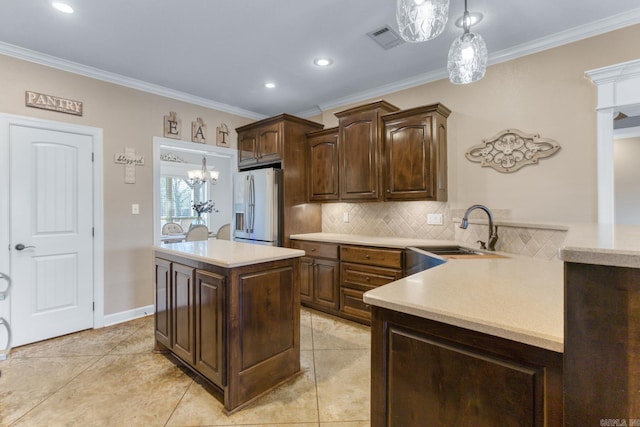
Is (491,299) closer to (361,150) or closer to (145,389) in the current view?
(145,389)

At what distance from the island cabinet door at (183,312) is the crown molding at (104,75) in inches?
96.0

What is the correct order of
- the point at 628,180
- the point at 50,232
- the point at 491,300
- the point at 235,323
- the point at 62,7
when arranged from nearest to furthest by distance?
1. the point at 491,300
2. the point at 235,323
3. the point at 62,7
4. the point at 50,232
5. the point at 628,180

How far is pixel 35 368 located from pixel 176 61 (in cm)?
300

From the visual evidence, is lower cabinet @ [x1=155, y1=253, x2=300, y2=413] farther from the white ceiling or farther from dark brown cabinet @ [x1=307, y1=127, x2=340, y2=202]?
the white ceiling

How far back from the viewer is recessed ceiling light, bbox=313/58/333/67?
119 inches

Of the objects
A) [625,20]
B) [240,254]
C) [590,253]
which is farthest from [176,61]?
[625,20]

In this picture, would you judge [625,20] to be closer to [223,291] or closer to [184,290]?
[223,291]

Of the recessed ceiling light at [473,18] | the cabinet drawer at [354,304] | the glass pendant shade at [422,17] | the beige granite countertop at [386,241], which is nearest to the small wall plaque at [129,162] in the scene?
the beige granite countertop at [386,241]

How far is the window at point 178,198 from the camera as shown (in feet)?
24.5

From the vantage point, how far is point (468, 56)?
1703 millimetres

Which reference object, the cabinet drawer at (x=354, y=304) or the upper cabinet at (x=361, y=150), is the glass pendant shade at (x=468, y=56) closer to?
the upper cabinet at (x=361, y=150)

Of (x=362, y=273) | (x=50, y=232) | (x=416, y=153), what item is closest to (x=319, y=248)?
(x=362, y=273)

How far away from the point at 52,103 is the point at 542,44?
4713 mm

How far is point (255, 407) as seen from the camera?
1905 mm
